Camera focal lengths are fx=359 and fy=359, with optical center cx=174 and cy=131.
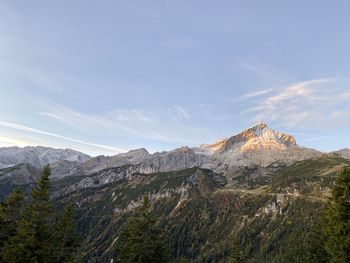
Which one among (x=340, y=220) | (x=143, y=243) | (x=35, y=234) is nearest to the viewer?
(x=340, y=220)

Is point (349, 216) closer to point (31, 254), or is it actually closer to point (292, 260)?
point (31, 254)

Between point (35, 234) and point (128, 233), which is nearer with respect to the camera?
point (35, 234)

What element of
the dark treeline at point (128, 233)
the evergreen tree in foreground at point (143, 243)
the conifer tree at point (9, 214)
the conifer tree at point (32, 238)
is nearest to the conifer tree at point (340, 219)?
the dark treeline at point (128, 233)

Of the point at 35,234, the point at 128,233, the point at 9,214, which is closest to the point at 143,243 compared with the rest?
the point at 128,233

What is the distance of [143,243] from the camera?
1480 inches

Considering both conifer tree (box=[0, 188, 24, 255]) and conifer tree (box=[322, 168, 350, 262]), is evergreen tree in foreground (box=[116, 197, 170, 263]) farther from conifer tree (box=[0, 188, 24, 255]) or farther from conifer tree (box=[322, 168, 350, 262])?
conifer tree (box=[322, 168, 350, 262])

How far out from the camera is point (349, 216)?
105 ft

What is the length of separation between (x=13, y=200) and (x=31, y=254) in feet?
23.1

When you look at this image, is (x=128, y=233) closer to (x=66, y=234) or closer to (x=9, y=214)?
(x=9, y=214)

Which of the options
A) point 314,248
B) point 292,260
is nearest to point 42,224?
point 314,248

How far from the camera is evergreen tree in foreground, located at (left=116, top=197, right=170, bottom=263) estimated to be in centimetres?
3731

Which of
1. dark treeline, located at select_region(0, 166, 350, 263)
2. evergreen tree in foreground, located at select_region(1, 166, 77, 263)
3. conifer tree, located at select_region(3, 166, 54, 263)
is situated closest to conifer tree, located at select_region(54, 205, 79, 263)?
dark treeline, located at select_region(0, 166, 350, 263)

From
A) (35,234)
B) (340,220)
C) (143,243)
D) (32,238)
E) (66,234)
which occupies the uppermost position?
(340,220)

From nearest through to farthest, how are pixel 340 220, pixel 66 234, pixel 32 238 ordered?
1. pixel 340 220
2. pixel 32 238
3. pixel 66 234
